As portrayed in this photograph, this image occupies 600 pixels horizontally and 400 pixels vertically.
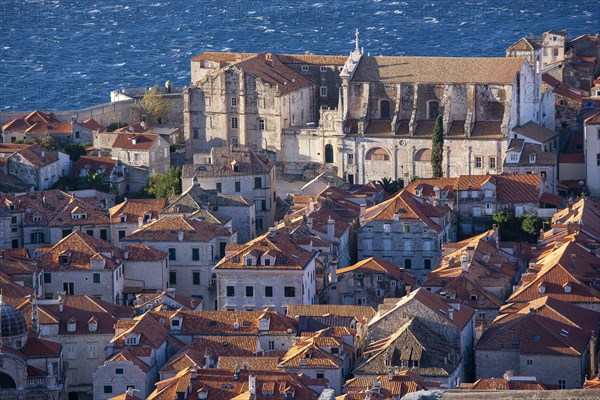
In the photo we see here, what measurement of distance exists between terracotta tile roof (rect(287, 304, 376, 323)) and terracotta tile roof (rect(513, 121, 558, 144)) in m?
34.8

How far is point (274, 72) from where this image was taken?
159375 mm

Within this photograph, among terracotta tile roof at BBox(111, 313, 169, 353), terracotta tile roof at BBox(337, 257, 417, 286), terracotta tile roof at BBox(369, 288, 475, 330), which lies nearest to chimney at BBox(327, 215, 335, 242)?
terracotta tile roof at BBox(337, 257, 417, 286)

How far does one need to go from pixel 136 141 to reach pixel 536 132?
80.1ft

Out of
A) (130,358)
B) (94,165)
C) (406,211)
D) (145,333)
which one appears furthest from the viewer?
(94,165)

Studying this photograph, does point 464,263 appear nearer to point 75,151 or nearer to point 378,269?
point 378,269

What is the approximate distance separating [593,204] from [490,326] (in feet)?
94.9

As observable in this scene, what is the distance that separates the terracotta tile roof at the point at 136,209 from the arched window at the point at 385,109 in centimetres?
2154

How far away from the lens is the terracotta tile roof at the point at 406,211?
443ft

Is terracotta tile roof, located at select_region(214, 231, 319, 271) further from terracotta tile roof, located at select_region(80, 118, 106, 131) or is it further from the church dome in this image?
terracotta tile roof, located at select_region(80, 118, 106, 131)

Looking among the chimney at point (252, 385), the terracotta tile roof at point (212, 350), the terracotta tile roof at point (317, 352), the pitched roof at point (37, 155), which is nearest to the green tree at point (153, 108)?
the pitched roof at point (37, 155)

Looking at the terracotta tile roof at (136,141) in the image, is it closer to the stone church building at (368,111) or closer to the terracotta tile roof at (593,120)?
the stone church building at (368,111)

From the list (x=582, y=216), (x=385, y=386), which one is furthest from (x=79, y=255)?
(x=385, y=386)

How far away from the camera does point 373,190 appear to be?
148 m

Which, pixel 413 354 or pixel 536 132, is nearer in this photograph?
pixel 413 354
